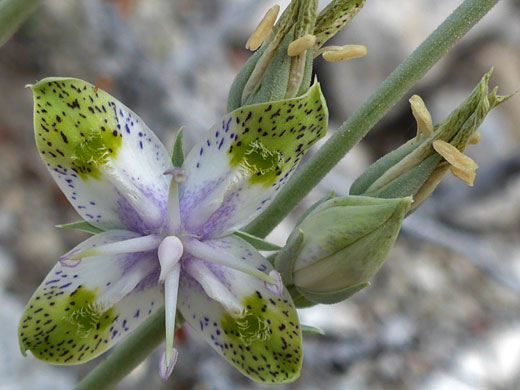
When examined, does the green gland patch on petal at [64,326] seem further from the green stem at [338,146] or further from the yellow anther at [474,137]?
the yellow anther at [474,137]

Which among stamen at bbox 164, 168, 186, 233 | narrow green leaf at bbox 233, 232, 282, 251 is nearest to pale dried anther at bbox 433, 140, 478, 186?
narrow green leaf at bbox 233, 232, 282, 251

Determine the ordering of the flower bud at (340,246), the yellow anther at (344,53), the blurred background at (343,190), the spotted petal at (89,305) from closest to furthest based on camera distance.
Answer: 1. the flower bud at (340,246)
2. the spotted petal at (89,305)
3. the yellow anther at (344,53)
4. the blurred background at (343,190)

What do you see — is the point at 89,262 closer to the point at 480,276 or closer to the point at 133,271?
the point at 133,271

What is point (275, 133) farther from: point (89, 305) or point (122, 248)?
point (89, 305)

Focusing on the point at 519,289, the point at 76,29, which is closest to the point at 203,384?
the point at 519,289

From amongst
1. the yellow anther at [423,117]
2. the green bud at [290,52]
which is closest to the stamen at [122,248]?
the green bud at [290,52]

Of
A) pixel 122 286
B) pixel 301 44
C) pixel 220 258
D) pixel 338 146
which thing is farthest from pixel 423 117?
pixel 122 286
